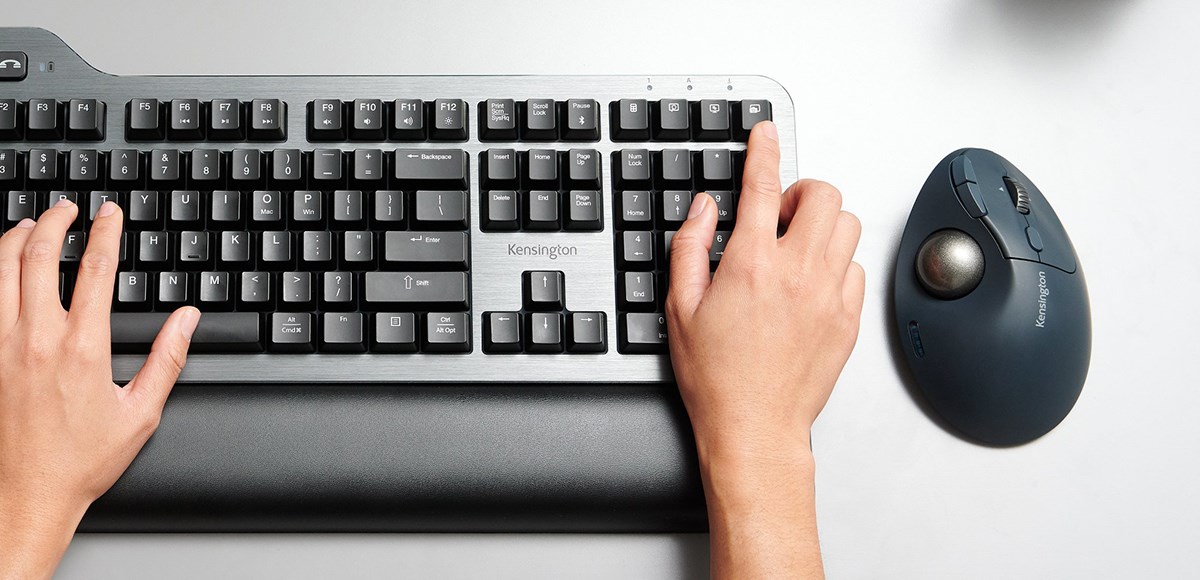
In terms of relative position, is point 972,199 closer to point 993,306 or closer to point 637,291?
point 993,306

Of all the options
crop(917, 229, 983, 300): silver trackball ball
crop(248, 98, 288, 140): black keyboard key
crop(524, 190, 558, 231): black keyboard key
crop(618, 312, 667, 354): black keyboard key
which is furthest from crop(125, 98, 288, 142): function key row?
crop(917, 229, 983, 300): silver trackball ball

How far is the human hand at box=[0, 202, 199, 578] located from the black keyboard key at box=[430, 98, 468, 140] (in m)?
0.23

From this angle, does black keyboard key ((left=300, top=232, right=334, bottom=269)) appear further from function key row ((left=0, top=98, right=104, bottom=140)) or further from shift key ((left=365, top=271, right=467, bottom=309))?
function key row ((left=0, top=98, right=104, bottom=140))

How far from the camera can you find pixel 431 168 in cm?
61

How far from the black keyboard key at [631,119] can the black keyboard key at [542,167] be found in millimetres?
54

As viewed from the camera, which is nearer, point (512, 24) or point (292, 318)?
point (292, 318)

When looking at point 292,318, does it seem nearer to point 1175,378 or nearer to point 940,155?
point 940,155

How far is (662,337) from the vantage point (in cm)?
60

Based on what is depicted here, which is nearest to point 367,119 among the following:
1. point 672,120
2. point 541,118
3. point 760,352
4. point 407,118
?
point 407,118

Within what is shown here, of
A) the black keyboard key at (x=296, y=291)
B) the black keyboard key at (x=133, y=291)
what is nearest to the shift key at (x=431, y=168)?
the black keyboard key at (x=296, y=291)

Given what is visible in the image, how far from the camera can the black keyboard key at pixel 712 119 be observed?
62 cm

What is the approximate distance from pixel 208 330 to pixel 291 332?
0.20ft

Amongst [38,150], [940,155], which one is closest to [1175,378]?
[940,155]

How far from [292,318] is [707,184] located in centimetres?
33
